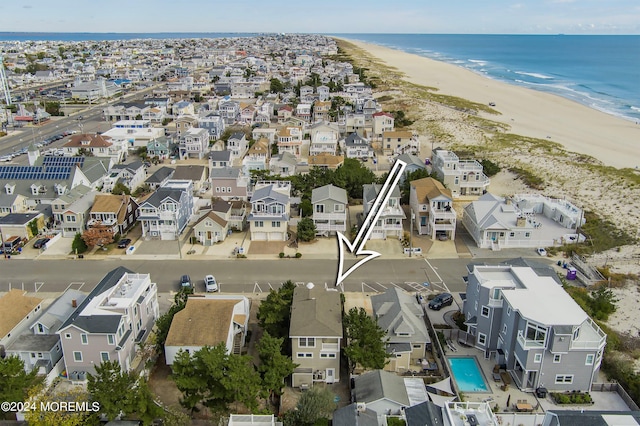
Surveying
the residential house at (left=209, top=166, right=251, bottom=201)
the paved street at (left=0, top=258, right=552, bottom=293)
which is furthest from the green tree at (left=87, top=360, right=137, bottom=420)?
the residential house at (left=209, top=166, right=251, bottom=201)

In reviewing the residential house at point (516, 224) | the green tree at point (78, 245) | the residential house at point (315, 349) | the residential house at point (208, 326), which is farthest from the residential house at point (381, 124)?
the residential house at point (315, 349)

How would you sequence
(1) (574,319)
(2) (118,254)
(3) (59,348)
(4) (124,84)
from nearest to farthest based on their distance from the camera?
(1) (574,319) → (3) (59,348) → (2) (118,254) → (4) (124,84)

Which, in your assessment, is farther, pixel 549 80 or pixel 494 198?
pixel 549 80

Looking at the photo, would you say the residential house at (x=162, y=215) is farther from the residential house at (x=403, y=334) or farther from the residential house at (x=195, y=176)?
the residential house at (x=403, y=334)

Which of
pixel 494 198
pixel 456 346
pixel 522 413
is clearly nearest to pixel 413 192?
pixel 494 198

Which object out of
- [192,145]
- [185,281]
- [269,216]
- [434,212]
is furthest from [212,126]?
[185,281]

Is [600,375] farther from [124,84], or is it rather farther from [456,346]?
[124,84]

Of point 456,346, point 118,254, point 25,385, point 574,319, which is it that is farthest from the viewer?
point 118,254
